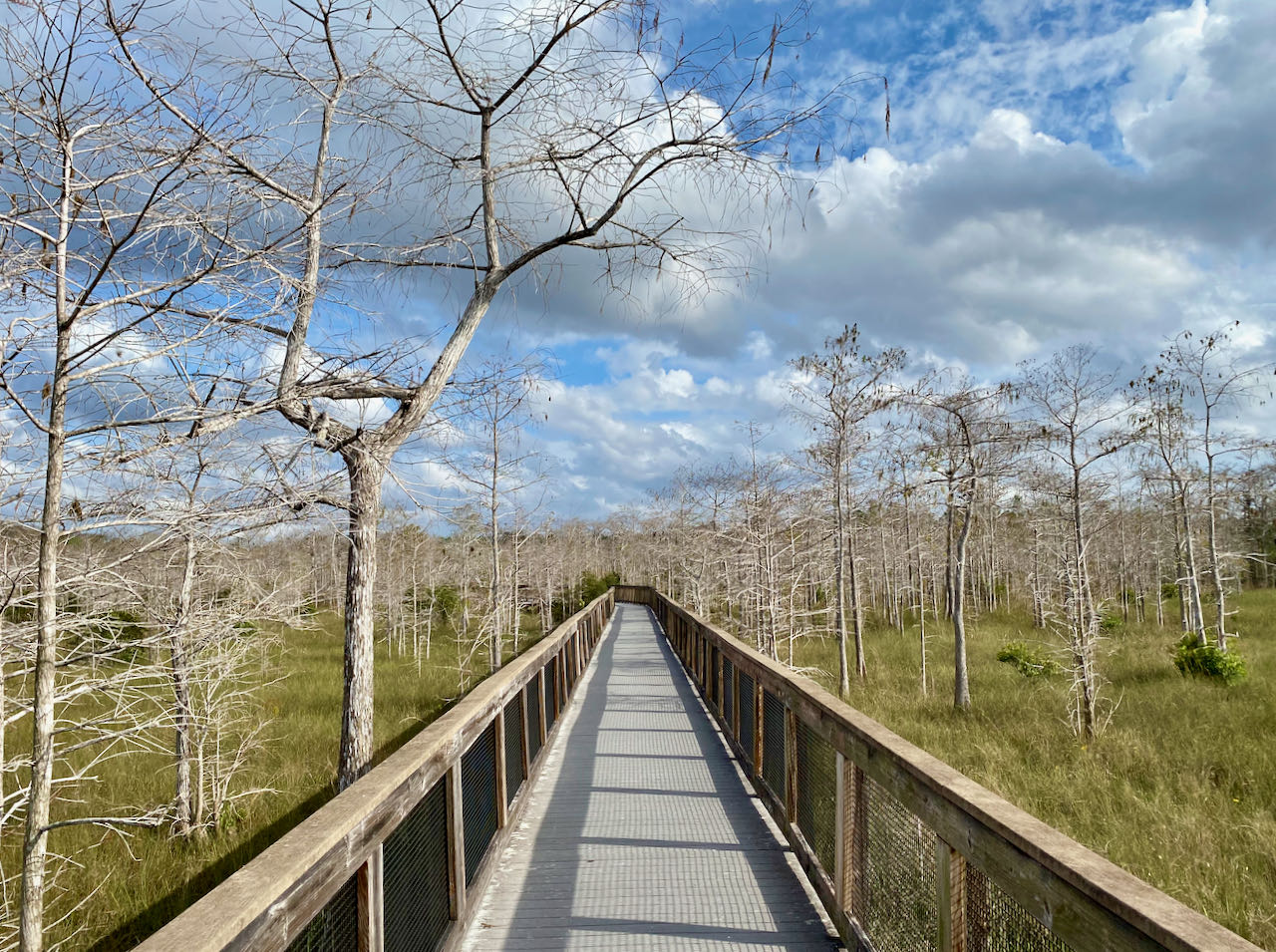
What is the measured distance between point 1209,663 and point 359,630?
1704 cm

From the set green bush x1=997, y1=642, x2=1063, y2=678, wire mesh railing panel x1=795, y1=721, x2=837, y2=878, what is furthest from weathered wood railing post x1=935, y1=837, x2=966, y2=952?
green bush x1=997, y1=642, x2=1063, y2=678

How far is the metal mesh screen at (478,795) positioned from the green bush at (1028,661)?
1508 centimetres

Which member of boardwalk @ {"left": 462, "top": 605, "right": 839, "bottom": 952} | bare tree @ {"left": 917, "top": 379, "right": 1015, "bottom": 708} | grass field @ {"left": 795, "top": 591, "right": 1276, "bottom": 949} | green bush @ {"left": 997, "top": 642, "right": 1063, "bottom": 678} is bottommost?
grass field @ {"left": 795, "top": 591, "right": 1276, "bottom": 949}

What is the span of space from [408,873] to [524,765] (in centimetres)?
294

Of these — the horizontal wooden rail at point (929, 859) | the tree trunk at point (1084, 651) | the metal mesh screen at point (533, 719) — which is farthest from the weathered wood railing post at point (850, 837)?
the tree trunk at point (1084, 651)

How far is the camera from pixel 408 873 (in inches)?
111

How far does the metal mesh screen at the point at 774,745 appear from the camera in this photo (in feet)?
15.9

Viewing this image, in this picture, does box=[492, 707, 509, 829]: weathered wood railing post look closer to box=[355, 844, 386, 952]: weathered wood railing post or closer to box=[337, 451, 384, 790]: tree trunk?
box=[355, 844, 386, 952]: weathered wood railing post

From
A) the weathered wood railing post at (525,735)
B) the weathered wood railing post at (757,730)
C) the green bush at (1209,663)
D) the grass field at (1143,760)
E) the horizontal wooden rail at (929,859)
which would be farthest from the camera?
the green bush at (1209,663)

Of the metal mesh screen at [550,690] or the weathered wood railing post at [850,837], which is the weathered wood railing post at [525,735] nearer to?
the metal mesh screen at [550,690]

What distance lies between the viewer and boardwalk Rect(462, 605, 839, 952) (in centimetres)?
341

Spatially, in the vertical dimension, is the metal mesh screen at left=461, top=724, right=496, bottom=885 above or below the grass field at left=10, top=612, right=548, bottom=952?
above

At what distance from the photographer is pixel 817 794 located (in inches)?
151

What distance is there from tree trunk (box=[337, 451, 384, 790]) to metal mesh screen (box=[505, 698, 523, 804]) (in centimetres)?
249
